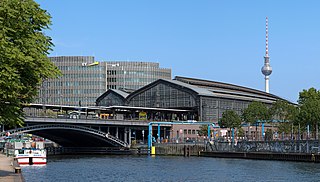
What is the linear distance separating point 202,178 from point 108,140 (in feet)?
255

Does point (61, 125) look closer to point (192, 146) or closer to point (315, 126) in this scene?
point (192, 146)

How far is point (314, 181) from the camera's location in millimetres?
65688

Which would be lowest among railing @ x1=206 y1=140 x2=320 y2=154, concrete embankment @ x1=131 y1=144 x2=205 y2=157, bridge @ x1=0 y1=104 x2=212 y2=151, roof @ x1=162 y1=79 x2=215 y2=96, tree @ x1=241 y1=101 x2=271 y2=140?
concrete embankment @ x1=131 y1=144 x2=205 y2=157

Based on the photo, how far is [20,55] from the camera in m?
39.3

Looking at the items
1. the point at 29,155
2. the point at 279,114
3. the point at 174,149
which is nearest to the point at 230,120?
the point at 279,114

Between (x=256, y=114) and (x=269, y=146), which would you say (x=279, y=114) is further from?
(x=269, y=146)

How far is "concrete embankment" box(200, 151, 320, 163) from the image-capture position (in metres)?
99.7

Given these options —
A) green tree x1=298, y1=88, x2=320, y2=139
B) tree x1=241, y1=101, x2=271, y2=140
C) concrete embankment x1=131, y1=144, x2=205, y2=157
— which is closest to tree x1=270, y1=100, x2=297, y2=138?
tree x1=241, y1=101, x2=271, y2=140

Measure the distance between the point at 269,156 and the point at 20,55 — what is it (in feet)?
262

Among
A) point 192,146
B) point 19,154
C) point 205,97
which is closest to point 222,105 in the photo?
point 205,97

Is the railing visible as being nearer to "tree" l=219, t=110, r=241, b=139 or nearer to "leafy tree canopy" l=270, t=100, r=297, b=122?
"tree" l=219, t=110, r=241, b=139

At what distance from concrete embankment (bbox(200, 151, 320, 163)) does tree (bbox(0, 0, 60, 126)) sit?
63.4 meters

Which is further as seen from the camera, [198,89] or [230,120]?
[198,89]

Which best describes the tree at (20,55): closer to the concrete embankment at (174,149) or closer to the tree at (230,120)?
the concrete embankment at (174,149)
